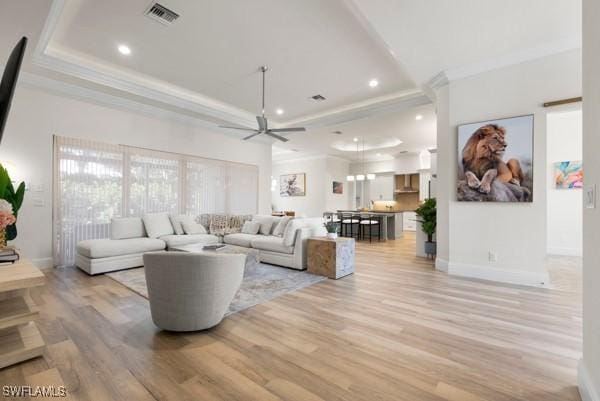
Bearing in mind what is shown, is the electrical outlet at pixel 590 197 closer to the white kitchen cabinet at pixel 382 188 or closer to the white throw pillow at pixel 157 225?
the white throw pillow at pixel 157 225

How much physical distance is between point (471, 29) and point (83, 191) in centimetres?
636

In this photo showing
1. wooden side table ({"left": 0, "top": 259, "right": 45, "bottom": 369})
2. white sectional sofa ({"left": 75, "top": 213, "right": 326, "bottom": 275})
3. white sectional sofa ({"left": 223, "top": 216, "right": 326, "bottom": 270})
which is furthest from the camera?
white sectional sofa ({"left": 223, "top": 216, "right": 326, "bottom": 270})

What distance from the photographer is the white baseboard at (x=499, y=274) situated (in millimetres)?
3617

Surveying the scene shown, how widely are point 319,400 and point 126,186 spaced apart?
536cm

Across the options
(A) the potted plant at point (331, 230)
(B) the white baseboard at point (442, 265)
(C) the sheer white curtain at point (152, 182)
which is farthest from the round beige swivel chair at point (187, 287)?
(C) the sheer white curtain at point (152, 182)

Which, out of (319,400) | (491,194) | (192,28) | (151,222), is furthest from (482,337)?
(151,222)

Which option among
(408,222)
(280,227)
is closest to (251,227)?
(280,227)

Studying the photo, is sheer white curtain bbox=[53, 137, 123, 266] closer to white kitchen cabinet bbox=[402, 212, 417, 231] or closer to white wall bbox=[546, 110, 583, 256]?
white wall bbox=[546, 110, 583, 256]

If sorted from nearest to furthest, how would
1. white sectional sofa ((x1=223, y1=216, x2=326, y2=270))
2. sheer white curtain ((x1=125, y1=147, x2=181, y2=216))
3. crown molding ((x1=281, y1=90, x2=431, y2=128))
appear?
white sectional sofa ((x1=223, y1=216, x2=326, y2=270)) → crown molding ((x1=281, y1=90, x2=431, y2=128)) → sheer white curtain ((x1=125, y1=147, x2=181, y2=216))

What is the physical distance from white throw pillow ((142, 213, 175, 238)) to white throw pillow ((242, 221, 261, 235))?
1417 mm

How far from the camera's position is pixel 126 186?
5.33m

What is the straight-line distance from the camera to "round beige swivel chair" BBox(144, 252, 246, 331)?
7.07 feet

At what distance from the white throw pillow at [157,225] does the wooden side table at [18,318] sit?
298 cm

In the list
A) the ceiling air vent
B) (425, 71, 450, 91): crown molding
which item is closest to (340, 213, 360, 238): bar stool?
(425, 71, 450, 91): crown molding
